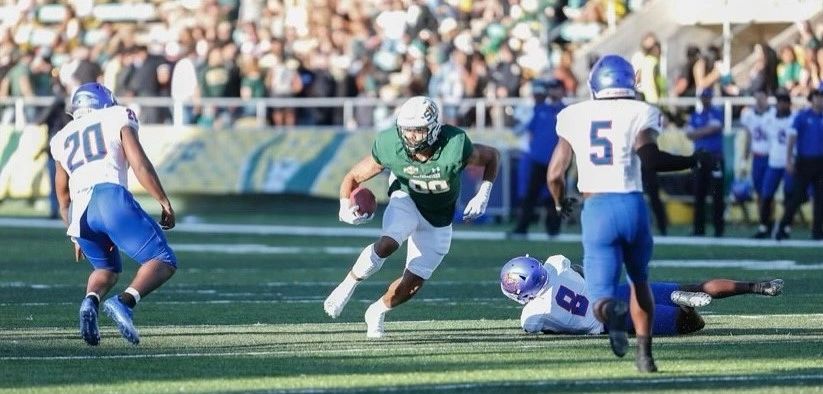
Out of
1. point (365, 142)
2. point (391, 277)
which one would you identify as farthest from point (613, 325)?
point (365, 142)

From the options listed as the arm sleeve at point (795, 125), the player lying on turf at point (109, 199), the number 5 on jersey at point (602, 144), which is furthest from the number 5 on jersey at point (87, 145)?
the arm sleeve at point (795, 125)

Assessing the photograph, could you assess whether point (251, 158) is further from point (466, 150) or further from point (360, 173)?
point (466, 150)

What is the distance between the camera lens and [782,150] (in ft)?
70.3

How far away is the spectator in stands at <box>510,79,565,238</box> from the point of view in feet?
70.5

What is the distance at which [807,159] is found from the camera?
2102 centimetres

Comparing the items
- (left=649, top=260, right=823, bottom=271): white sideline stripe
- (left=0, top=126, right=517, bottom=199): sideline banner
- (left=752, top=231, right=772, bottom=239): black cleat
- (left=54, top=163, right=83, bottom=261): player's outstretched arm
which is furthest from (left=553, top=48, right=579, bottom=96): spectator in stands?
(left=54, top=163, right=83, bottom=261): player's outstretched arm

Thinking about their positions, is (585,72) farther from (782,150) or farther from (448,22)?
(782,150)

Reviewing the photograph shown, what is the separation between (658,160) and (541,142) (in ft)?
40.9

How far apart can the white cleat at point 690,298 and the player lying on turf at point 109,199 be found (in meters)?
2.87

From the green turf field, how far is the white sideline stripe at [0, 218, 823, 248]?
9.70ft

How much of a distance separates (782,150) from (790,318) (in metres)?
9.52

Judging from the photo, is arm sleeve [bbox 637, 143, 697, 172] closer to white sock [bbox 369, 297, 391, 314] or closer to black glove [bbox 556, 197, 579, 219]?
black glove [bbox 556, 197, 579, 219]

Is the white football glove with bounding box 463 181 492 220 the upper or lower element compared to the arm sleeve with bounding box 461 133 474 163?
lower

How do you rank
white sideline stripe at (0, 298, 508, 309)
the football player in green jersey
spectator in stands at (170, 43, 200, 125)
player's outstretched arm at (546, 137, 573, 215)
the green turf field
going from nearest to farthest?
the green turf field → player's outstretched arm at (546, 137, 573, 215) → the football player in green jersey → white sideline stripe at (0, 298, 508, 309) → spectator in stands at (170, 43, 200, 125)
